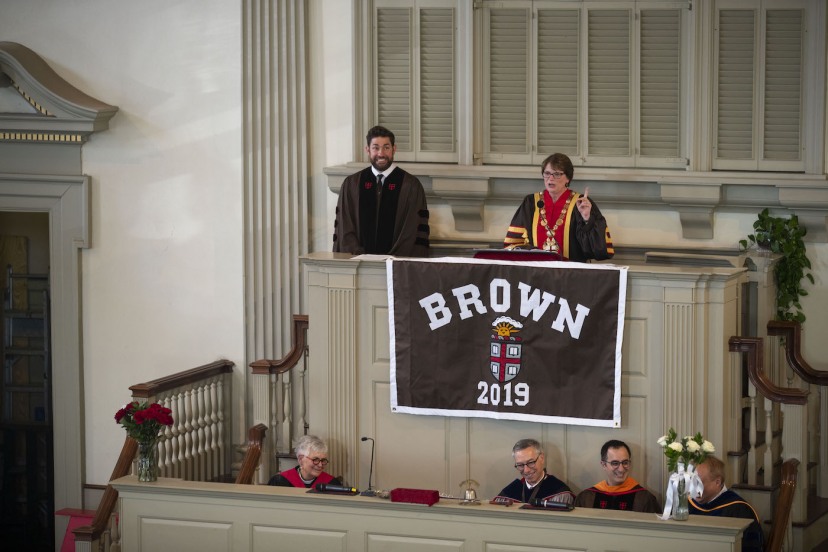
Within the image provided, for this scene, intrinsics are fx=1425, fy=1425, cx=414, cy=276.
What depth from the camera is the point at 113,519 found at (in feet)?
29.9

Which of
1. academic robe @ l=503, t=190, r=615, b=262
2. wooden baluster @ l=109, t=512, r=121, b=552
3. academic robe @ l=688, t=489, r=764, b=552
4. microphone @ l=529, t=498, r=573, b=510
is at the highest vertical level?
academic robe @ l=503, t=190, r=615, b=262

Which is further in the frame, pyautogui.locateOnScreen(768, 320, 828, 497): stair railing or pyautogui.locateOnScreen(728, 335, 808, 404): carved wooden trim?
pyautogui.locateOnScreen(768, 320, 828, 497): stair railing

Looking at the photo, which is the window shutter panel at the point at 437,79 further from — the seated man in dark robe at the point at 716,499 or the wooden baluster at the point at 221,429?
the seated man in dark robe at the point at 716,499

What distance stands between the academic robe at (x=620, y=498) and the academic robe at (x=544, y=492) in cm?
8

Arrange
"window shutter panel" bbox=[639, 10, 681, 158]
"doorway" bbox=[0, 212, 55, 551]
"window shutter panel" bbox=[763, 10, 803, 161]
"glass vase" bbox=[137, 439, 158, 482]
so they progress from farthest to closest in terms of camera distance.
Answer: "doorway" bbox=[0, 212, 55, 551] → "window shutter panel" bbox=[639, 10, 681, 158] → "window shutter panel" bbox=[763, 10, 803, 161] → "glass vase" bbox=[137, 439, 158, 482]

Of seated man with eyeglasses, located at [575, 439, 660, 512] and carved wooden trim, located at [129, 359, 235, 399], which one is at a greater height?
carved wooden trim, located at [129, 359, 235, 399]

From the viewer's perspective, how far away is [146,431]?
27.3 ft

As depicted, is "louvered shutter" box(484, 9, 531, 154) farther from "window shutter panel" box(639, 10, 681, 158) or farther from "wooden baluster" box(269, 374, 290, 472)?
"wooden baluster" box(269, 374, 290, 472)

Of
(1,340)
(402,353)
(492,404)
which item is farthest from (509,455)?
(1,340)

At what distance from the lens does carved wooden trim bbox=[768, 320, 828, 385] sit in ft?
29.8

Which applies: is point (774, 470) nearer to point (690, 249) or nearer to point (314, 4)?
point (690, 249)

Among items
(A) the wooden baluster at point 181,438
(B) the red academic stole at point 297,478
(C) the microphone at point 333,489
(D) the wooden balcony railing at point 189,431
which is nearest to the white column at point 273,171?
(D) the wooden balcony railing at point 189,431

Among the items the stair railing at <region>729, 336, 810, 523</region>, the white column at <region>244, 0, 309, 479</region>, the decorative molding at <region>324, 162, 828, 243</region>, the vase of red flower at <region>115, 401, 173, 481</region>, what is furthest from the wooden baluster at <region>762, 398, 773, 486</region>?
the white column at <region>244, 0, 309, 479</region>

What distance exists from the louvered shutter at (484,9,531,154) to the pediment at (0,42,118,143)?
9.48ft
